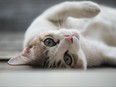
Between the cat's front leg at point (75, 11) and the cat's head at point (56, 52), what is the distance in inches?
7.3

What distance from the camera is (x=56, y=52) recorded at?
1.45 m

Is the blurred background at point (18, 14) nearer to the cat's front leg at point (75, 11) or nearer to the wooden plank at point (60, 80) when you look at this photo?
the cat's front leg at point (75, 11)

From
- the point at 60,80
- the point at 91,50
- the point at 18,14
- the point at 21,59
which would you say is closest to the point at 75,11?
the point at 91,50

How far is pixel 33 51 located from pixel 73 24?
1.14ft

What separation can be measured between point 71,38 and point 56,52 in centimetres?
10

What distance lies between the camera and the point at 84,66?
1482mm

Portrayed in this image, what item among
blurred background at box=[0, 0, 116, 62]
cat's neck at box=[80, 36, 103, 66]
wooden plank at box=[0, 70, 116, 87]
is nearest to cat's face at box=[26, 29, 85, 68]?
cat's neck at box=[80, 36, 103, 66]

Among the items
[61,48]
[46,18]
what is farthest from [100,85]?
[46,18]

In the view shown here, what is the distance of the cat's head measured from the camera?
1.43 m

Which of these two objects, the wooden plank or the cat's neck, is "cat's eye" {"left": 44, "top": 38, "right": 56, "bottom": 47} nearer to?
the cat's neck

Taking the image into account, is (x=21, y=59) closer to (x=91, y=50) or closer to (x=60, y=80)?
(x=91, y=50)

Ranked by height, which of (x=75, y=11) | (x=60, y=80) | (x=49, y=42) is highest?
(x=75, y=11)

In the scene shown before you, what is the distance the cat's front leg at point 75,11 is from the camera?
5.22ft

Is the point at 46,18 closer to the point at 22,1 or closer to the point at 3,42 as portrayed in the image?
the point at 3,42
